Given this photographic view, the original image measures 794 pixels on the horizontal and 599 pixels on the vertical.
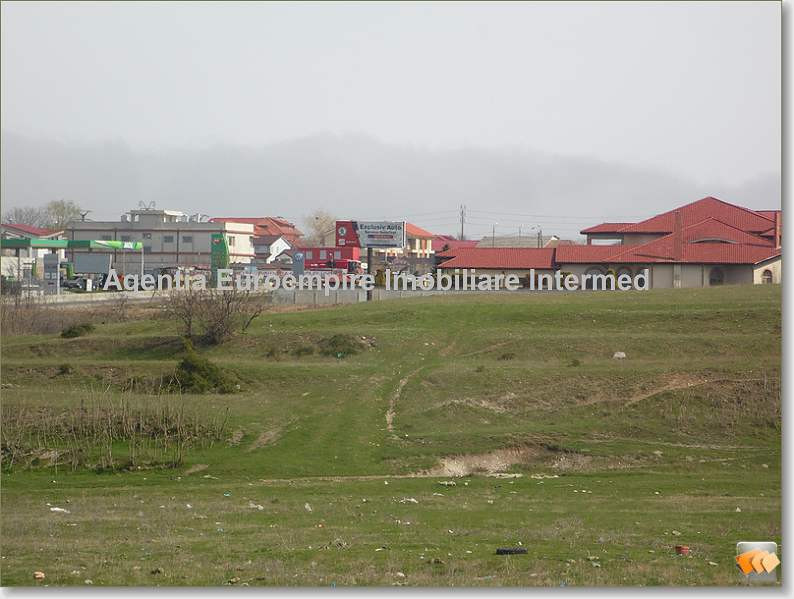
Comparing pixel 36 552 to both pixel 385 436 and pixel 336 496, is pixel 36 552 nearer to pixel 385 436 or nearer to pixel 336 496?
pixel 336 496

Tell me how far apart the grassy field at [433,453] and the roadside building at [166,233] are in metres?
39.3

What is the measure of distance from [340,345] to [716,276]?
35254mm

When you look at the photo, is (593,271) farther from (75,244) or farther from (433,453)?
(75,244)

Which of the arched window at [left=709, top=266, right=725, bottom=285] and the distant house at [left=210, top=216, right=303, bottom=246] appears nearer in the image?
the arched window at [left=709, top=266, right=725, bottom=285]

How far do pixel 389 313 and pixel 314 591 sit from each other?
113 feet

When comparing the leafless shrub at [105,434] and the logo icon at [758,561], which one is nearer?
the logo icon at [758,561]

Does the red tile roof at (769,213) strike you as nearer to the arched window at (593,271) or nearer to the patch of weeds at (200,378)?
the arched window at (593,271)

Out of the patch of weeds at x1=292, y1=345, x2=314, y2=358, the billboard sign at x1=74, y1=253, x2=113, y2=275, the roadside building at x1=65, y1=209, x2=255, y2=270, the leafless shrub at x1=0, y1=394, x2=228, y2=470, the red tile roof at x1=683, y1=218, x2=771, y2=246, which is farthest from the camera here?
the roadside building at x1=65, y1=209, x2=255, y2=270

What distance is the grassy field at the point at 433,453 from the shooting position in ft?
45.8

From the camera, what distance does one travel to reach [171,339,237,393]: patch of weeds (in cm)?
3209

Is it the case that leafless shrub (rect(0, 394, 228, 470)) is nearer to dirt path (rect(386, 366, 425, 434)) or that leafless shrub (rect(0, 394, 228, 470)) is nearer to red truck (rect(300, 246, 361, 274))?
dirt path (rect(386, 366, 425, 434))

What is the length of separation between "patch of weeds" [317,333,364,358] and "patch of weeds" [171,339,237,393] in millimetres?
5918

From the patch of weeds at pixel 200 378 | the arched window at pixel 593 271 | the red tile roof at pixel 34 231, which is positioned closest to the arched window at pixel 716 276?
the arched window at pixel 593 271

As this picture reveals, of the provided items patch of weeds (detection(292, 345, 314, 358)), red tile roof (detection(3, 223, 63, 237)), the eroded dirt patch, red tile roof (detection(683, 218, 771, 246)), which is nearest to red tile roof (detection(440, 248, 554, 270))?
red tile roof (detection(683, 218, 771, 246))
